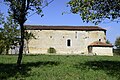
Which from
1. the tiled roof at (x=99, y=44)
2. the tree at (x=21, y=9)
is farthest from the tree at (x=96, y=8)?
the tiled roof at (x=99, y=44)

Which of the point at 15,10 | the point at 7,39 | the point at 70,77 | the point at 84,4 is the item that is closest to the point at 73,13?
the point at 84,4

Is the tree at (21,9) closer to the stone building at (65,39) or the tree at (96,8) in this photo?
the tree at (96,8)

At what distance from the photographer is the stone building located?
230ft

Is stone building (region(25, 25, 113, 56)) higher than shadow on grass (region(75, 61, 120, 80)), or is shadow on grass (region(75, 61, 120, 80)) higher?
stone building (region(25, 25, 113, 56))

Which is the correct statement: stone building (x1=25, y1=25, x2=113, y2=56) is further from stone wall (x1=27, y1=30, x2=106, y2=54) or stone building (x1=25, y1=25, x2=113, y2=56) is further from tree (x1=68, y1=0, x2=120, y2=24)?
tree (x1=68, y1=0, x2=120, y2=24)

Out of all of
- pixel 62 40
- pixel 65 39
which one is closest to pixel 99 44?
pixel 65 39

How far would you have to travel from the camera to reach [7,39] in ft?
170

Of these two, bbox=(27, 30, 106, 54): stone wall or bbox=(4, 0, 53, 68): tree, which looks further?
bbox=(27, 30, 106, 54): stone wall

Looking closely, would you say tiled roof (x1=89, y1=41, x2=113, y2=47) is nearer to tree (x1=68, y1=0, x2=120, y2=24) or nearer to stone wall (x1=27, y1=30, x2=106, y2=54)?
stone wall (x1=27, y1=30, x2=106, y2=54)

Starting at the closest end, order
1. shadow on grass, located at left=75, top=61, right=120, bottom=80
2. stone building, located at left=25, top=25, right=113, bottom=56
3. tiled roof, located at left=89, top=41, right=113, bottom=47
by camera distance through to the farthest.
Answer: shadow on grass, located at left=75, top=61, right=120, bottom=80, tiled roof, located at left=89, top=41, right=113, bottom=47, stone building, located at left=25, top=25, right=113, bottom=56

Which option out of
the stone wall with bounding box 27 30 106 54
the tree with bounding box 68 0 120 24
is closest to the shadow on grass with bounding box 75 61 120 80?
the tree with bounding box 68 0 120 24

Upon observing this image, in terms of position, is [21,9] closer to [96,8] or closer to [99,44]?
[96,8]

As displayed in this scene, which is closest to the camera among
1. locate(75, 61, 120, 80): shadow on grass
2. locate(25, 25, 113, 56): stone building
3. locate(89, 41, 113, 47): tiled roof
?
locate(75, 61, 120, 80): shadow on grass

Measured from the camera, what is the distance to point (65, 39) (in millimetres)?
71250
